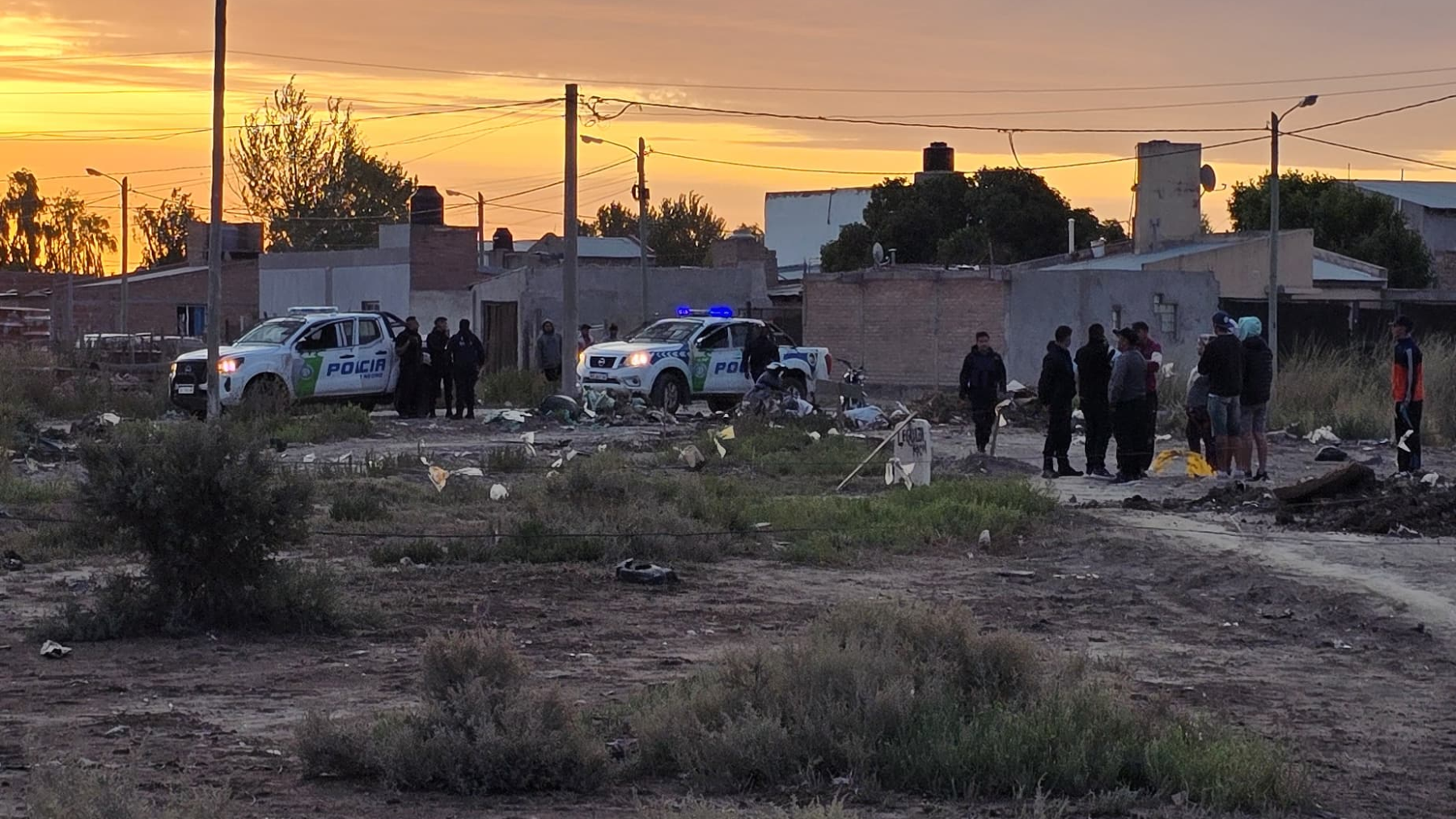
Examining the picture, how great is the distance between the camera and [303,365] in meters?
28.4

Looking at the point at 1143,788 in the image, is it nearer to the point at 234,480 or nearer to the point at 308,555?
the point at 234,480

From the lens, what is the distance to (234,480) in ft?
33.4

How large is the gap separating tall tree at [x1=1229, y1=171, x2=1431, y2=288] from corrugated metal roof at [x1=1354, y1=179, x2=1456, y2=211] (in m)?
5.89

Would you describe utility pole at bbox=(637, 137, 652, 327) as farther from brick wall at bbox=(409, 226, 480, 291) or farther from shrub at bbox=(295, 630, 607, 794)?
shrub at bbox=(295, 630, 607, 794)

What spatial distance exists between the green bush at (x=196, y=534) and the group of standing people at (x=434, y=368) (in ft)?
60.0

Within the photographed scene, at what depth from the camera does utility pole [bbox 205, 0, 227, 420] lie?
26531 millimetres

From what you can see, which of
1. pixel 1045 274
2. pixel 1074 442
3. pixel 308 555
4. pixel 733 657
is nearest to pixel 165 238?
pixel 1045 274

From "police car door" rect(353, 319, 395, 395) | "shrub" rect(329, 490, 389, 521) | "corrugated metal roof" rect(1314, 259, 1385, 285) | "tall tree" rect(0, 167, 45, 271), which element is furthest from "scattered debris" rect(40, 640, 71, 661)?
"tall tree" rect(0, 167, 45, 271)

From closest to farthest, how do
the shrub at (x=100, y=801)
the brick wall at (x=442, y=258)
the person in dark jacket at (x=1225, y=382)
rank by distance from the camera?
the shrub at (x=100, y=801) → the person in dark jacket at (x=1225, y=382) → the brick wall at (x=442, y=258)

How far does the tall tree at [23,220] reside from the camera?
105250mm

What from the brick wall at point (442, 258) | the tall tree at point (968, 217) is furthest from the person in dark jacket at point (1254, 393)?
the tall tree at point (968, 217)

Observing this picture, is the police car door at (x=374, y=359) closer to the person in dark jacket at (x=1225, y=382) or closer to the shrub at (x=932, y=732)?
the person in dark jacket at (x=1225, y=382)

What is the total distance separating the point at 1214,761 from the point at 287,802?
132 inches

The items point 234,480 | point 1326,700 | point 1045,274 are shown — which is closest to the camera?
point 1326,700
